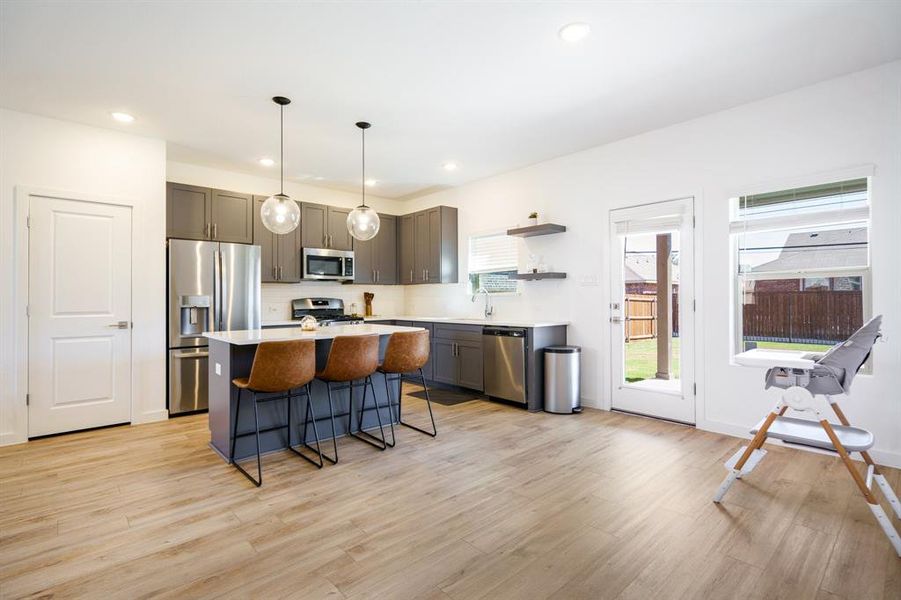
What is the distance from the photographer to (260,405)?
343 cm

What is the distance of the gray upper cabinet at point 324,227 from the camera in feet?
19.7

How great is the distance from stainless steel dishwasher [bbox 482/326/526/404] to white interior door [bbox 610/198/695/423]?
95 centimetres

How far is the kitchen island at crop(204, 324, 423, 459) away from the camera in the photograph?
10.8 ft

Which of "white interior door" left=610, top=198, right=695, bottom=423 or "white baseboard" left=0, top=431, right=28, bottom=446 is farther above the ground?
"white interior door" left=610, top=198, right=695, bottom=423

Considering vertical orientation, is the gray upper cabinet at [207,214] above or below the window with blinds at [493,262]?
above

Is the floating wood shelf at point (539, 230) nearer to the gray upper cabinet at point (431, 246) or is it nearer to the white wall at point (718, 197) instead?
the white wall at point (718, 197)

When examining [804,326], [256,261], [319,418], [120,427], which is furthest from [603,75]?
[120,427]

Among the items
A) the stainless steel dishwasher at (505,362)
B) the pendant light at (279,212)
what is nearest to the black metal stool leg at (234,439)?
the pendant light at (279,212)

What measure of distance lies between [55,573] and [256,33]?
9.79 feet

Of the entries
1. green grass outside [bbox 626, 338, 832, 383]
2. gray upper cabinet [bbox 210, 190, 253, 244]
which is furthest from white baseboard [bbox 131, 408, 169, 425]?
green grass outside [bbox 626, 338, 832, 383]

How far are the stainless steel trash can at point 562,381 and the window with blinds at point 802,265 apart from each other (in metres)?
1.48

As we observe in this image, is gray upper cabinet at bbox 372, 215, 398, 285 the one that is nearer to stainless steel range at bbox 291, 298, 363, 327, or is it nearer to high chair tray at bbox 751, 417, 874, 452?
stainless steel range at bbox 291, 298, 363, 327

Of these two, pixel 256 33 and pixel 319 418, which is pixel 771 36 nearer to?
pixel 256 33

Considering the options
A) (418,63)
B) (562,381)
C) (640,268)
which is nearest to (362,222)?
(418,63)
